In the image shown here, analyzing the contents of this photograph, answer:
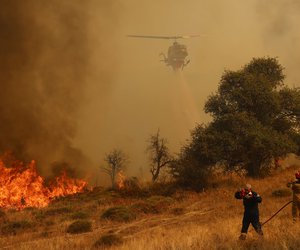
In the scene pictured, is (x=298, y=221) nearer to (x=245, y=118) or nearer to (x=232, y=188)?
(x=232, y=188)

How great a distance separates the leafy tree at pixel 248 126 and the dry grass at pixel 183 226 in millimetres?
2315

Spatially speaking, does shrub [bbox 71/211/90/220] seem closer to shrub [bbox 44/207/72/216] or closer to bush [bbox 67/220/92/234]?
shrub [bbox 44/207/72/216]

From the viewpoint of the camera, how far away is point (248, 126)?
35938mm

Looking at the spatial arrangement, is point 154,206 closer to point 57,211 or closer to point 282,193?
point 57,211

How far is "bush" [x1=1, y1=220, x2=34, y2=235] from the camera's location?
2215cm

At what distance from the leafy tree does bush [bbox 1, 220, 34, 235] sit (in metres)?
16.6

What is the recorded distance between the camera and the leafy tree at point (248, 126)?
117ft

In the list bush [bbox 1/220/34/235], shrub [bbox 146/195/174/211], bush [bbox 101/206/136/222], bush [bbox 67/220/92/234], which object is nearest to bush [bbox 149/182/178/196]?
shrub [bbox 146/195/174/211]

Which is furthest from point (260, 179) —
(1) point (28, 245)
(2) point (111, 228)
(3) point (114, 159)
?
(3) point (114, 159)

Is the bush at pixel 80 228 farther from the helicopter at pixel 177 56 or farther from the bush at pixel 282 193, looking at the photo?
the helicopter at pixel 177 56

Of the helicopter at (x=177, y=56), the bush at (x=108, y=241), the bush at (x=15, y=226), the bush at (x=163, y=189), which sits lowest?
the bush at (x=108, y=241)

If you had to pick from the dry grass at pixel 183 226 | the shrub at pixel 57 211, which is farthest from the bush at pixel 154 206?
the shrub at pixel 57 211

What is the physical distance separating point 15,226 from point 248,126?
22.8 m

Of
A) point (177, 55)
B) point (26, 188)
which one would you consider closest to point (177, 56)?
point (177, 55)
